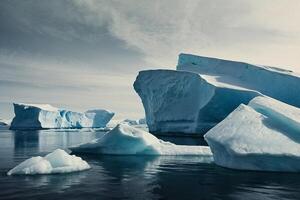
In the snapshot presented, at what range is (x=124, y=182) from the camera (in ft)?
30.2

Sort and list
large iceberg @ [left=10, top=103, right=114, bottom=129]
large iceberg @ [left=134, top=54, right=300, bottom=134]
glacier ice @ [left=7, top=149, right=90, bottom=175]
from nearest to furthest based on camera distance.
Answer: glacier ice @ [left=7, top=149, right=90, bottom=175] < large iceberg @ [left=134, top=54, right=300, bottom=134] < large iceberg @ [left=10, top=103, right=114, bottom=129]

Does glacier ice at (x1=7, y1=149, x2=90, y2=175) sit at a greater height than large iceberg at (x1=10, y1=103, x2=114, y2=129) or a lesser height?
lesser

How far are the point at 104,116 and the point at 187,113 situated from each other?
145ft

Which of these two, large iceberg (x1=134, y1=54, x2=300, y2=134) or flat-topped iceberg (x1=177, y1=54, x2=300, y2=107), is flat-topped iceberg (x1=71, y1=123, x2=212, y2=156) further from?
flat-topped iceberg (x1=177, y1=54, x2=300, y2=107)

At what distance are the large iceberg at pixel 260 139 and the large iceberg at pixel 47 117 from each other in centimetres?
5566

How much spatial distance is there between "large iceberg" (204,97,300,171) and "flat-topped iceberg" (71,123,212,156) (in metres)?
4.33

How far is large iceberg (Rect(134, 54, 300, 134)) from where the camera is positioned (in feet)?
107

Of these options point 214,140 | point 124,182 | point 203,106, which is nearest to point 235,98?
point 203,106

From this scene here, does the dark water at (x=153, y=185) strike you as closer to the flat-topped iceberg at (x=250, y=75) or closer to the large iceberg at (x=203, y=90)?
the large iceberg at (x=203, y=90)

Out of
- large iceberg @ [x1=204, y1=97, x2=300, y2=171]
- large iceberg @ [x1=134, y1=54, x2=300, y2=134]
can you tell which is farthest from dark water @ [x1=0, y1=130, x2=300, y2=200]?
large iceberg @ [x1=134, y1=54, x2=300, y2=134]

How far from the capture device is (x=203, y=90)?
1374 inches

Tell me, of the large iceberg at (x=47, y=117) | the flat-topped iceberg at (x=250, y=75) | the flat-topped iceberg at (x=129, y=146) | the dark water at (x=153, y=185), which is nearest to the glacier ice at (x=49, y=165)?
the dark water at (x=153, y=185)

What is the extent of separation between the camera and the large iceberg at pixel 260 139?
10586 mm

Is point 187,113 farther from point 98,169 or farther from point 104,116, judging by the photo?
point 104,116
